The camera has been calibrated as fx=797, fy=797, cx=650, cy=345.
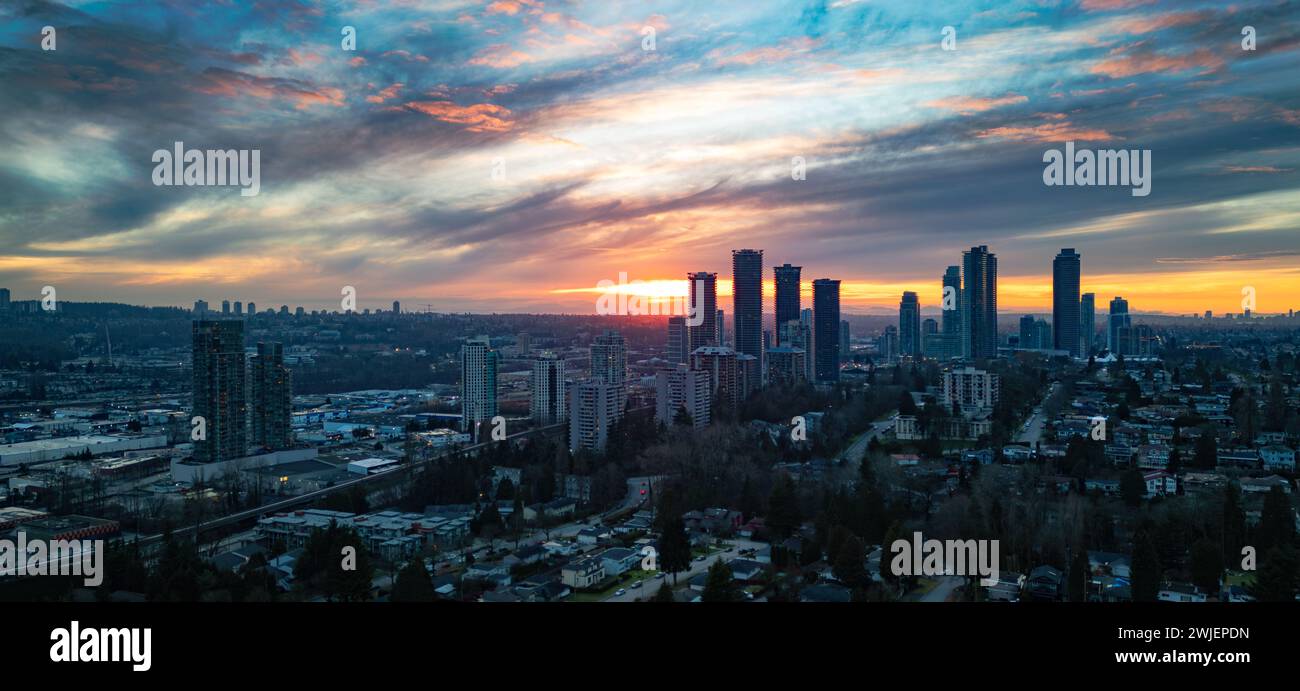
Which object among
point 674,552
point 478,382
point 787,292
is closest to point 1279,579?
point 674,552

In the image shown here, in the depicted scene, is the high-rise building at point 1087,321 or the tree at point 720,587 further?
the high-rise building at point 1087,321

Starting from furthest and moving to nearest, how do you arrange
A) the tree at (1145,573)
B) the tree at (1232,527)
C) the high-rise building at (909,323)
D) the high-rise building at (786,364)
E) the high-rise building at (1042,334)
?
the high-rise building at (909,323), the high-rise building at (1042,334), the high-rise building at (786,364), the tree at (1232,527), the tree at (1145,573)

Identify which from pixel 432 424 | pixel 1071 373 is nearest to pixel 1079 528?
pixel 1071 373

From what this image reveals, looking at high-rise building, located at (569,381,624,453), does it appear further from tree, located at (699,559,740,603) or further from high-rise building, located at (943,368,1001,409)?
Answer: tree, located at (699,559,740,603)

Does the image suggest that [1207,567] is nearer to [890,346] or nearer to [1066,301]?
[1066,301]

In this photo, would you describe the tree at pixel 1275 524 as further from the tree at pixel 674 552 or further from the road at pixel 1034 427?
the road at pixel 1034 427

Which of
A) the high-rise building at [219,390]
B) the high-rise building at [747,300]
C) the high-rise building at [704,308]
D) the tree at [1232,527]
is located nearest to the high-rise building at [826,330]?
the high-rise building at [747,300]

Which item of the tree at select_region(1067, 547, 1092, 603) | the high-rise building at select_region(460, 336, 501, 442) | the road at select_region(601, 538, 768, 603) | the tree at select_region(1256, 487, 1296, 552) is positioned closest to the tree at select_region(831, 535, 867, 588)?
the road at select_region(601, 538, 768, 603)
